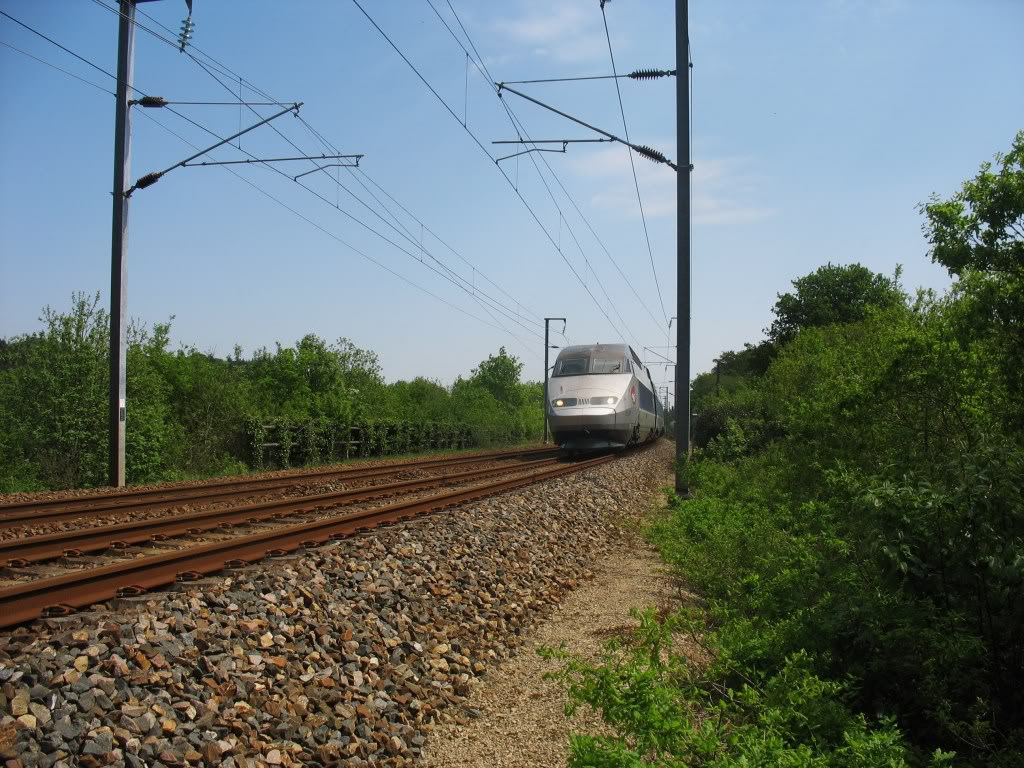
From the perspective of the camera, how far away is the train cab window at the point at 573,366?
25.5 m

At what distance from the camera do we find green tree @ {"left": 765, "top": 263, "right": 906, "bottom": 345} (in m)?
55.9

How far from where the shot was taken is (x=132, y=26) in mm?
16422

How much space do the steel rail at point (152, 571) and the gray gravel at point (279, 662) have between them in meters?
0.29

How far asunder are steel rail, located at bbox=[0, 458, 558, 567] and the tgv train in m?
11.4

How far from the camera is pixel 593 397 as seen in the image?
24250mm

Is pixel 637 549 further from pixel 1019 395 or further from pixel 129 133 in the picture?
pixel 129 133

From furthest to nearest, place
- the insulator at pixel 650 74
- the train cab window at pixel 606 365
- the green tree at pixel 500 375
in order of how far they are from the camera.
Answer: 1. the green tree at pixel 500 375
2. the train cab window at pixel 606 365
3. the insulator at pixel 650 74

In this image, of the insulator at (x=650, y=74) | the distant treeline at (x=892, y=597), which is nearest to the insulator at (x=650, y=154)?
the insulator at (x=650, y=74)

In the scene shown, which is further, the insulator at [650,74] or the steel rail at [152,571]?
the insulator at [650,74]

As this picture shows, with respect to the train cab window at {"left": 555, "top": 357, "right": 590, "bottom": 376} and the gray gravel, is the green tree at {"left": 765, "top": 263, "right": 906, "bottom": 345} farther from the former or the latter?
the gray gravel

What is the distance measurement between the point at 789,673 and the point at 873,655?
721 mm

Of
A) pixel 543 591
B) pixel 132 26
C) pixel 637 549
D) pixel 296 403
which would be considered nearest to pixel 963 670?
pixel 543 591

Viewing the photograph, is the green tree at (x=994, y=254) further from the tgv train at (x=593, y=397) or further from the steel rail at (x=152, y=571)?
the tgv train at (x=593, y=397)

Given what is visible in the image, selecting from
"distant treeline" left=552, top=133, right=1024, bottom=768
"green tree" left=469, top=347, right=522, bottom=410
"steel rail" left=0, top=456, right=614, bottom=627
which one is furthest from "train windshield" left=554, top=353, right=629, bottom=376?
"green tree" left=469, top=347, right=522, bottom=410
